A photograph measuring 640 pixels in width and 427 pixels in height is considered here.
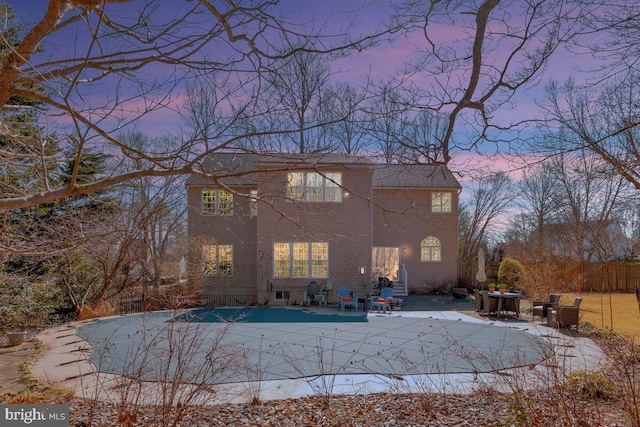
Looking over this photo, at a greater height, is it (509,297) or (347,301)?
(509,297)

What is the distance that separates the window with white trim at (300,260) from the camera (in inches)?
759

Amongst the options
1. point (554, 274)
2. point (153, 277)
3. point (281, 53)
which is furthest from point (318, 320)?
point (281, 53)

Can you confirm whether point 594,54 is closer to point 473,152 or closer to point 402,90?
point 473,152

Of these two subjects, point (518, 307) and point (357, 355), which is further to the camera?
point (518, 307)

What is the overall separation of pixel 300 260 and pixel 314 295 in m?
1.72

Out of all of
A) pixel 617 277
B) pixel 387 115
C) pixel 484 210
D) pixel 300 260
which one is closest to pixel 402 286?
pixel 300 260

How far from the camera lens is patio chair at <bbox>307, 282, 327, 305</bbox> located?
18.5 m

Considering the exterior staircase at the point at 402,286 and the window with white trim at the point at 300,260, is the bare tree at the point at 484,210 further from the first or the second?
the window with white trim at the point at 300,260

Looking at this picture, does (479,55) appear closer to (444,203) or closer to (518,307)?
(518,307)

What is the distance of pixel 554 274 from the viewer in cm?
1727

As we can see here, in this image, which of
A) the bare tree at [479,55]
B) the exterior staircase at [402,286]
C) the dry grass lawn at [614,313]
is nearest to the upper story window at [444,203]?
the exterior staircase at [402,286]

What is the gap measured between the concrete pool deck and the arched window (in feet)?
22.2

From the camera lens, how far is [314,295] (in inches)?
733

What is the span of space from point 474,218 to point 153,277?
1996cm
